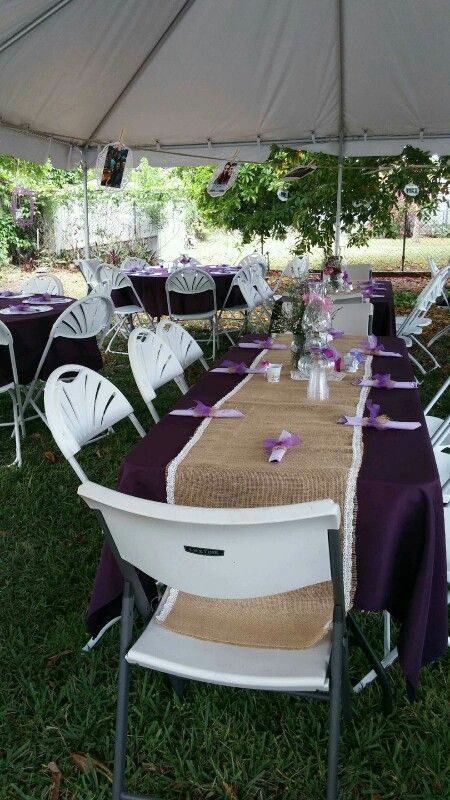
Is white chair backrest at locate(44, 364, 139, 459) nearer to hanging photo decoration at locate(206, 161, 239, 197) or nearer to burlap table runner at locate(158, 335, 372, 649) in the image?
burlap table runner at locate(158, 335, 372, 649)

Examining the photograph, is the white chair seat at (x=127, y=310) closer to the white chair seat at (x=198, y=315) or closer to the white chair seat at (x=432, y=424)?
the white chair seat at (x=198, y=315)

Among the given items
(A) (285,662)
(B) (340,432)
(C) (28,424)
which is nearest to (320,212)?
(C) (28,424)

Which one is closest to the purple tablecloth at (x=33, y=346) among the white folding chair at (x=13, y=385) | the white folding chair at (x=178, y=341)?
the white folding chair at (x=13, y=385)

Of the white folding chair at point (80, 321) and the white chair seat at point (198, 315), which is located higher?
the white folding chair at point (80, 321)

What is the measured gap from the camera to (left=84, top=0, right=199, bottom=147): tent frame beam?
5727 millimetres

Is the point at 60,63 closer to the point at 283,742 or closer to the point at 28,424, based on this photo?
the point at 28,424

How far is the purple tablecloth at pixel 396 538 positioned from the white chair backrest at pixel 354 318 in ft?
7.51

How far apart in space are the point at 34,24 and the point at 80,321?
2174 millimetres

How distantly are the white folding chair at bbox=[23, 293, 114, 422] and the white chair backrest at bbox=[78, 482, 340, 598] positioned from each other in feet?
9.77

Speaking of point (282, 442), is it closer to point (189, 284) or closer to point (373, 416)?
point (373, 416)

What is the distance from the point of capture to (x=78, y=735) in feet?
6.79

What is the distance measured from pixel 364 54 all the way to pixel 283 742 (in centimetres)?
625

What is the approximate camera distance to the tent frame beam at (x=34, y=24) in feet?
15.3

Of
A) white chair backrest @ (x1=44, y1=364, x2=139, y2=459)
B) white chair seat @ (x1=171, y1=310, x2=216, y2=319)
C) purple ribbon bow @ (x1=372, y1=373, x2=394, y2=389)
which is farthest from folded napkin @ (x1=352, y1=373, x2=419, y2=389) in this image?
white chair seat @ (x1=171, y1=310, x2=216, y2=319)
